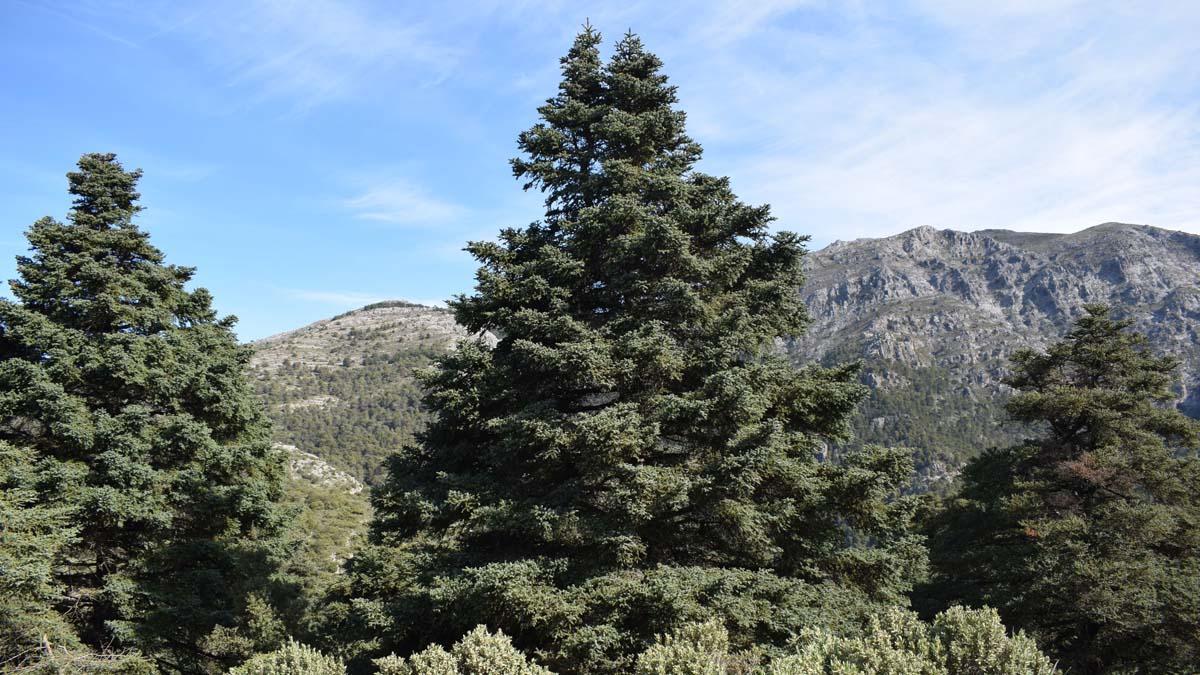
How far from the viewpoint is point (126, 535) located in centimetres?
1645

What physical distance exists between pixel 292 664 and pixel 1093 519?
968 inches

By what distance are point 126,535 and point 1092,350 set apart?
110 feet

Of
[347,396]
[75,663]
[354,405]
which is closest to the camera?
[75,663]

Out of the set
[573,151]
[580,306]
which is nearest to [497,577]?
[580,306]

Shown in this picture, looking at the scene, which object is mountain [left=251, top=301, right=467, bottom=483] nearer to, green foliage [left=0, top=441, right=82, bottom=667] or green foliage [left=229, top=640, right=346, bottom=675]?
green foliage [left=0, top=441, right=82, bottom=667]

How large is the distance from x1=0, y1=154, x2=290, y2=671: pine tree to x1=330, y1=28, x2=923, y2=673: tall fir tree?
6899mm

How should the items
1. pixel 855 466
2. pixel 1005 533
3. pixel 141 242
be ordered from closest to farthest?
pixel 855 466 < pixel 141 242 < pixel 1005 533

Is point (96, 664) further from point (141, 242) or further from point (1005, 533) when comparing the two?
point (1005, 533)

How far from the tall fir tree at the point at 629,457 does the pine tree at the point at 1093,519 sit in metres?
11.0

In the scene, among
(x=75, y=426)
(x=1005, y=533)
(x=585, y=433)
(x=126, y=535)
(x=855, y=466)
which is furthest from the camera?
(x=1005, y=533)

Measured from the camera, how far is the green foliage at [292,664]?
782 cm

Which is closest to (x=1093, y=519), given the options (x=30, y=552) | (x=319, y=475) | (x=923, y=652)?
(x=923, y=652)

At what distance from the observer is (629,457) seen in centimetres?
1171

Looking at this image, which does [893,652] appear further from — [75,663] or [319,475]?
[319,475]
